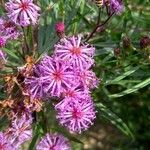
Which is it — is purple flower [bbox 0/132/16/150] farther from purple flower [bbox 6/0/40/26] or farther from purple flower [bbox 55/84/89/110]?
purple flower [bbox 6/0/40/26]

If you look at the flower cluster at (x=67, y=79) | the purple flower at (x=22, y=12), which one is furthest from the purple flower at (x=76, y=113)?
the purple flower at (x=22, y=12)

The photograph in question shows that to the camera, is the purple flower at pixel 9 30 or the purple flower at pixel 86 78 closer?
the purple flower at pixel 86 78

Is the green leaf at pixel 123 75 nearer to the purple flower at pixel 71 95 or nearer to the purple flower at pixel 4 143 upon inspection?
the purple flower at pixel 71 95

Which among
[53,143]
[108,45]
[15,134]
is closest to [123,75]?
[108,45]

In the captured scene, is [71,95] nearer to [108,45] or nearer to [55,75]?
[55,75]

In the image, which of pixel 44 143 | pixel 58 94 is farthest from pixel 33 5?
pixel 44 143
